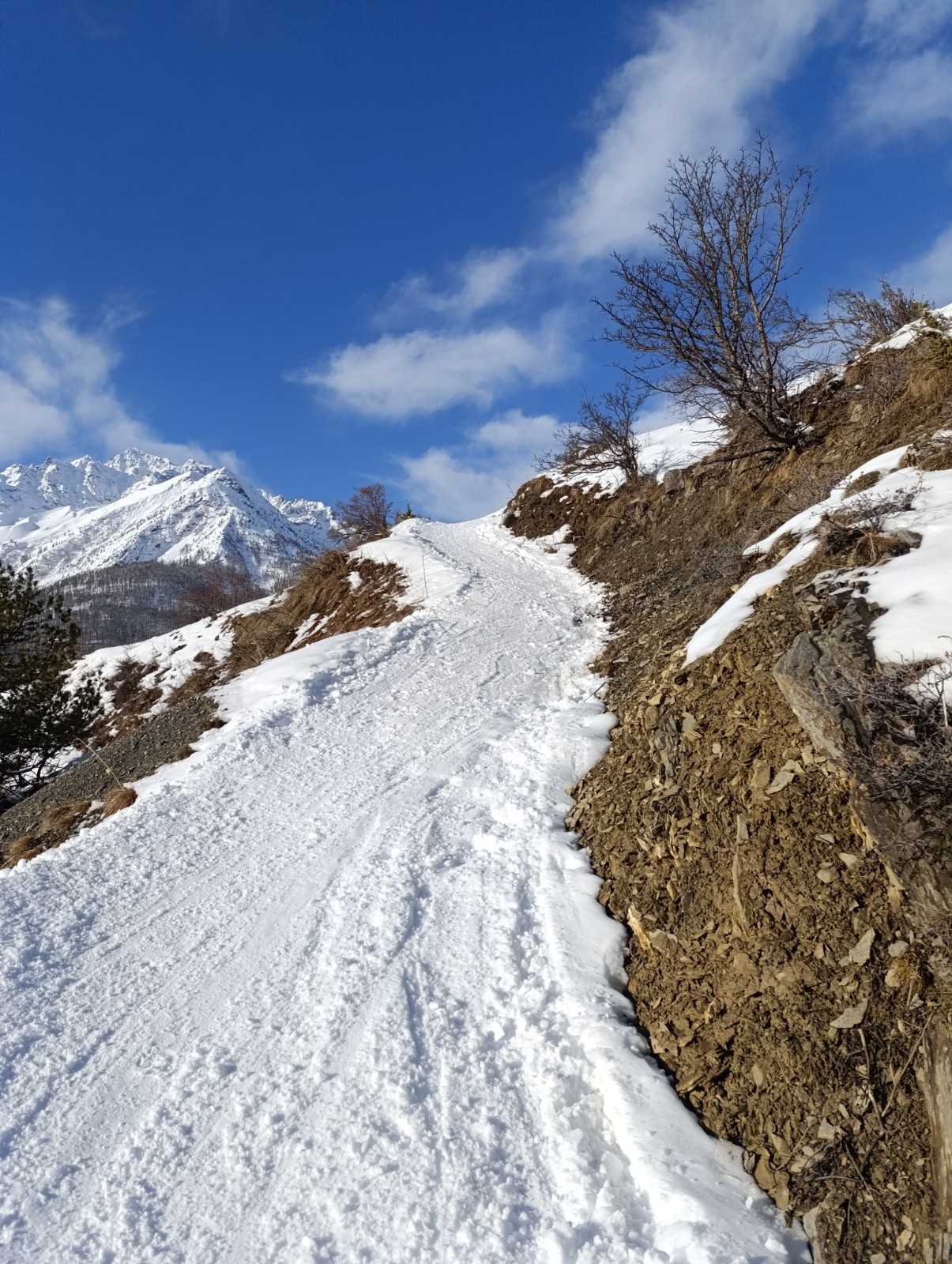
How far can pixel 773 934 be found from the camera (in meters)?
4.15

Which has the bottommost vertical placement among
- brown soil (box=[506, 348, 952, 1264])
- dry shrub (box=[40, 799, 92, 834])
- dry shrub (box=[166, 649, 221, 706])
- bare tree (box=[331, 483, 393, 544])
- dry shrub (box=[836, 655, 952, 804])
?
brown soil (box=[506, 348, 952, 1264])

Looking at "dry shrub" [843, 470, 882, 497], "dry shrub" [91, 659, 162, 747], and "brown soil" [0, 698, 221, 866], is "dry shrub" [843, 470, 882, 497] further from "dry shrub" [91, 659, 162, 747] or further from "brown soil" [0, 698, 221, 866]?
"dry shrub" [91, 659, 162, 747]

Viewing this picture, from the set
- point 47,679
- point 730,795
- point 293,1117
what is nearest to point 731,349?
point 730,795

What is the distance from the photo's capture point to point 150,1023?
470cm

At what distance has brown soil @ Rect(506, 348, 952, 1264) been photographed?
3188 mm

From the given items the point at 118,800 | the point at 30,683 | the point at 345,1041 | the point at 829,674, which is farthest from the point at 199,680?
the point at 829,674

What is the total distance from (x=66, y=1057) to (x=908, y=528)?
8485mm

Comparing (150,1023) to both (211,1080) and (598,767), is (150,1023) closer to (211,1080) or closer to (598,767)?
(211,1080)

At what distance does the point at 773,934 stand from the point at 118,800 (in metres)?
7.68

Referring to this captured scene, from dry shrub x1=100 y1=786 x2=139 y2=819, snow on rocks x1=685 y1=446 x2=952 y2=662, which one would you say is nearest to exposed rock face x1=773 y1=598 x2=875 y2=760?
snow on rocks x1=685 y1=446 x2=952 y2=662

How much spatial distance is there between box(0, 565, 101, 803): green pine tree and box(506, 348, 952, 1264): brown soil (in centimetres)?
1378

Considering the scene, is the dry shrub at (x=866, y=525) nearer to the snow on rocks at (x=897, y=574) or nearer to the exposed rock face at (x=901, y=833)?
the snow on rocks at (x=897, y=574)

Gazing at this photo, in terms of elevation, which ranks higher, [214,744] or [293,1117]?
[214,744]

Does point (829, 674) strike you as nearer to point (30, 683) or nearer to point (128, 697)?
point (30, 683)
